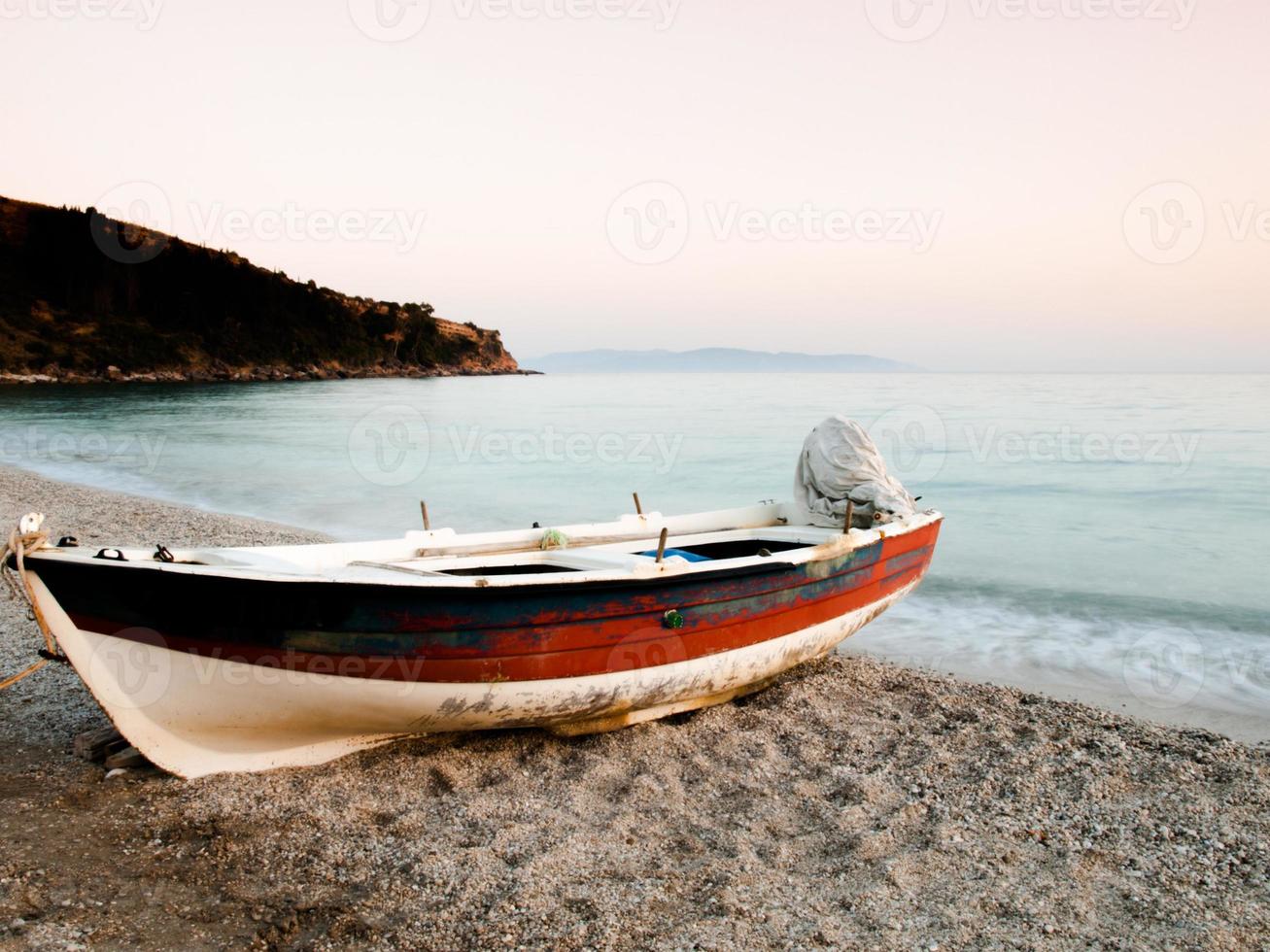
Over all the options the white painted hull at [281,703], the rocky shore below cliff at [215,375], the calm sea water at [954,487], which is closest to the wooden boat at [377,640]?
the white painted hull at [281,703]

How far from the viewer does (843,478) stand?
666cm

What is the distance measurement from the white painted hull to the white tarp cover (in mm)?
2235

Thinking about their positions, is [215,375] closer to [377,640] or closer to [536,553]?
[536,553]

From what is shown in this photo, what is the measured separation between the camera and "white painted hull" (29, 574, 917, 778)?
13.0ft

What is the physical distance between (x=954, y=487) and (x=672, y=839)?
17.5 meters

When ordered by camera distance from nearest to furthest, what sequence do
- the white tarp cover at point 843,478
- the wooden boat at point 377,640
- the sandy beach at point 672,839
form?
the sandy beach at point 672,839 → the wooden boat at point 377,640 → the white tarp cover at point 843,478

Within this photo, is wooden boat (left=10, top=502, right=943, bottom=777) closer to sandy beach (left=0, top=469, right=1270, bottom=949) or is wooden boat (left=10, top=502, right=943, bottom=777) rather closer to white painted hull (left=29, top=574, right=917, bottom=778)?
white painted hull (left=29, top=574, right=917, bottom=778)

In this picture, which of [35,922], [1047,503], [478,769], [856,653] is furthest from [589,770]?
[1047,503]

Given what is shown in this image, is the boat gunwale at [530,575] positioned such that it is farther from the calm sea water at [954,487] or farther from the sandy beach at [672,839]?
the calm sea water at [954,487]

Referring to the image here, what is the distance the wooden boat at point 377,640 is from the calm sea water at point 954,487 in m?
3.25

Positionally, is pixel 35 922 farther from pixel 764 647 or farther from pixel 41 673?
pixel 764 647

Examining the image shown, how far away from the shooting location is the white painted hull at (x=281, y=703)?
3963mm

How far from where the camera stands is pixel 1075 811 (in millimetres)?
4328

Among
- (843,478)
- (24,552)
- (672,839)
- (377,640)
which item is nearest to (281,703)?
(377,640)
